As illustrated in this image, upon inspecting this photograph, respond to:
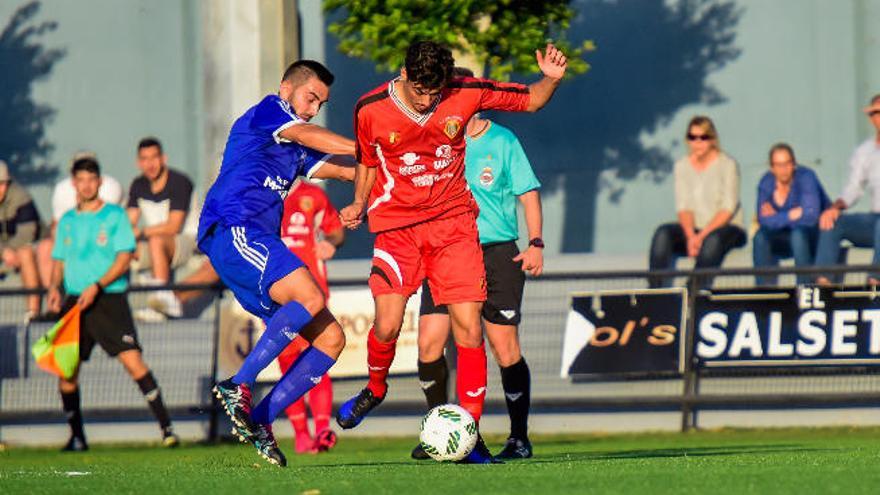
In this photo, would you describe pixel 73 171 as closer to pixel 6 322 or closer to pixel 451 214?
pixel 6 322

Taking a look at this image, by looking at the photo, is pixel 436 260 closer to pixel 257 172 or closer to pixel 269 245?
pixel 269 245

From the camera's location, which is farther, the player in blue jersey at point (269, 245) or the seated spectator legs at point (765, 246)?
the seated spectator legs at point (765, 246)

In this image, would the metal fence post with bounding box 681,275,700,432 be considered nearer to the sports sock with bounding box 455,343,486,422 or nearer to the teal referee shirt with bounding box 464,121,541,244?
the teal referee shirt with bounding box 464,121,541,244

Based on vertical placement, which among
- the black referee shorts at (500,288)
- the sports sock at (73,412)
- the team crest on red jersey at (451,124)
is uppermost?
the team crest on red jersey at (451,124)

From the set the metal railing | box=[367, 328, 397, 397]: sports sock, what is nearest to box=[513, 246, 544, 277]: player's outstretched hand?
box=[367, 328, 397, 397]: sports sock

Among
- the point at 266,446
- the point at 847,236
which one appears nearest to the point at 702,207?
the point at 847,236

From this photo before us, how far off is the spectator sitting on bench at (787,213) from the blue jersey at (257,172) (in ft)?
22.8

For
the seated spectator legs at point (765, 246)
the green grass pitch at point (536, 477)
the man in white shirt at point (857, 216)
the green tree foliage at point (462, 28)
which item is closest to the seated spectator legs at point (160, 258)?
the green tree foliage at point (462, 28)

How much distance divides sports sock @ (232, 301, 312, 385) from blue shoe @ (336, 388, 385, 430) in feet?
1.96

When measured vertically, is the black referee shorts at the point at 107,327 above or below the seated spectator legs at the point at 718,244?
below

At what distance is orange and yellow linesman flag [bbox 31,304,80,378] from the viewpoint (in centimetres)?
1634

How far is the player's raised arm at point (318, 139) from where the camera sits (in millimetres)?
10539

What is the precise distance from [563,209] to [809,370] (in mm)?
7856

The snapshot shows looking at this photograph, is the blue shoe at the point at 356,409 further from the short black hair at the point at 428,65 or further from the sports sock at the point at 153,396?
the sports sock at the point at 153,396
